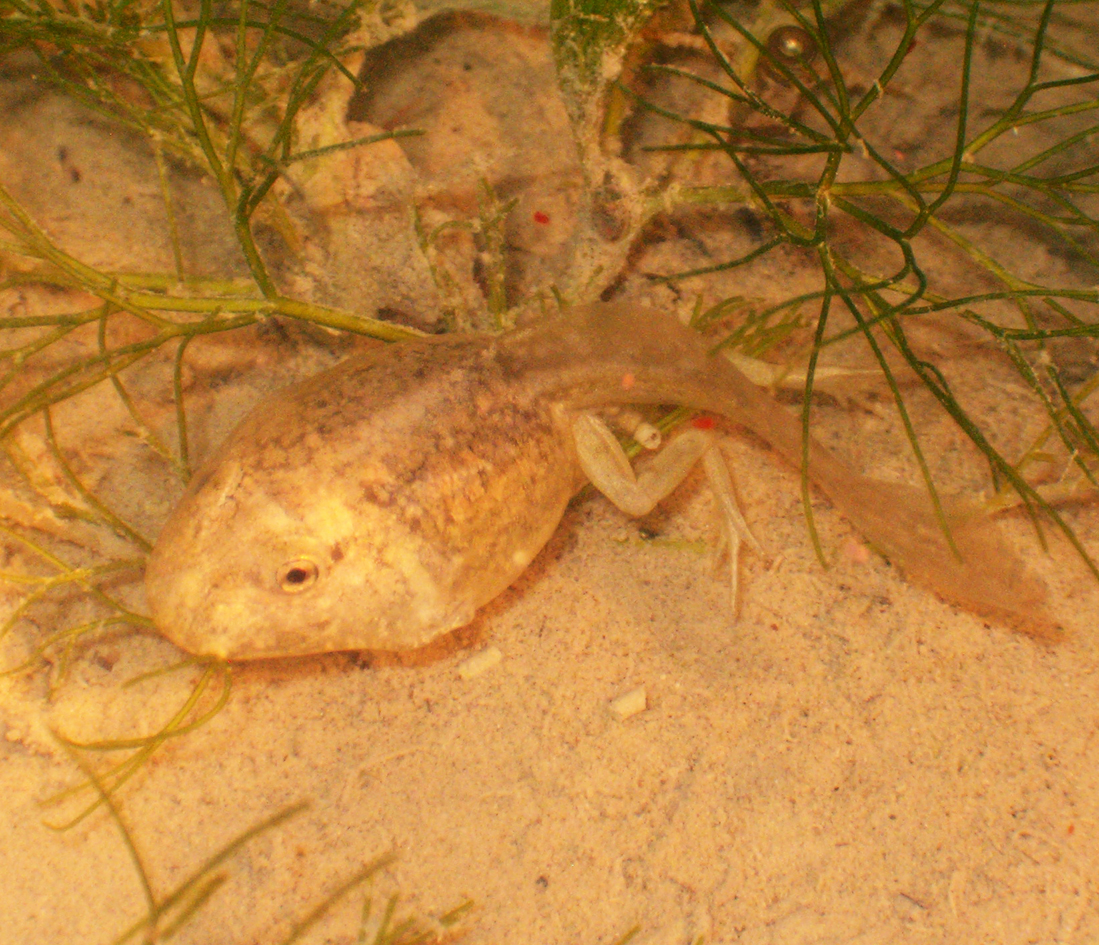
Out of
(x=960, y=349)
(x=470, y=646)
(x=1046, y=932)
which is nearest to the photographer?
(x=1046, y=932)

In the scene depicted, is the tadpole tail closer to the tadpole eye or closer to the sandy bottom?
the sandy bottom

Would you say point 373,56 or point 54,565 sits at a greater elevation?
point 373,56

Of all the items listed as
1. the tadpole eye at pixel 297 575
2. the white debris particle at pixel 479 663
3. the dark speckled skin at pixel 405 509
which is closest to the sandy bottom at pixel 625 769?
the white debris particle at pixel 479 663

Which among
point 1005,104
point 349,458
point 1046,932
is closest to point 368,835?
point 349,458

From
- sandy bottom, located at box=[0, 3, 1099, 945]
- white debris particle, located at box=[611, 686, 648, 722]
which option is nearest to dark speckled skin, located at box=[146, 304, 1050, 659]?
sandy bottom, located at box=[0, 3, 1099, 945]

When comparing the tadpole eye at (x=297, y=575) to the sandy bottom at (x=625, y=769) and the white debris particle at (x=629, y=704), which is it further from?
the white debris particle at (x=629, y=704)

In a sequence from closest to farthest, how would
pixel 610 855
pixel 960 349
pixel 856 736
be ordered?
pixel 610 855, pixel 856 736, pixel 960 349

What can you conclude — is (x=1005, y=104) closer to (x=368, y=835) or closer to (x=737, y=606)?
(x=737, y=606)
